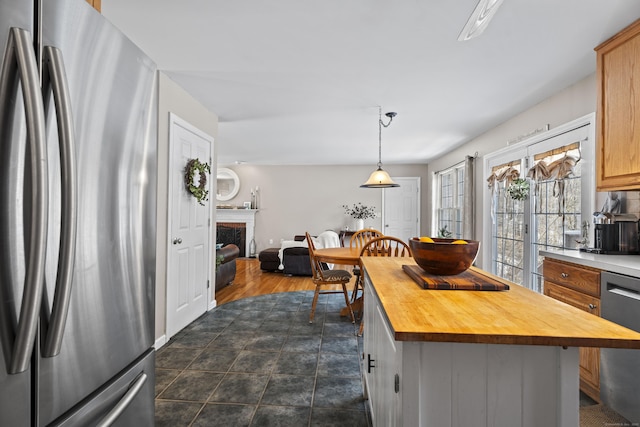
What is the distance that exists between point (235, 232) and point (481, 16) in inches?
281

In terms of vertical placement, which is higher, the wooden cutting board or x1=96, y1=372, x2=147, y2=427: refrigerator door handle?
the wooden cutting board

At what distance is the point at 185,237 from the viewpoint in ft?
10.1

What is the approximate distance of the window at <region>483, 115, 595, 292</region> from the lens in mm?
2709

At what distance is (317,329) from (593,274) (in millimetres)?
2229

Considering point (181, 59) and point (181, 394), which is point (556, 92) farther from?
point (181, 394)

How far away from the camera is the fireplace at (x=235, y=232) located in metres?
7.68

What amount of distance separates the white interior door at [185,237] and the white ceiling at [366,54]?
1.60 ft

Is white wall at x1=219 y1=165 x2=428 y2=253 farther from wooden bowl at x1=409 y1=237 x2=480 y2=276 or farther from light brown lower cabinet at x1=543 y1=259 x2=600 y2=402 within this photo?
wooden bowl at x1=409 y1=237 x2=480 y2=276

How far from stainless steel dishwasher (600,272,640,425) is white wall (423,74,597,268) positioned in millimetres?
1634

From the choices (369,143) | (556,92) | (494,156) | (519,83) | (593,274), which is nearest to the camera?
(593,274)

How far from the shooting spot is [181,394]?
1.99m

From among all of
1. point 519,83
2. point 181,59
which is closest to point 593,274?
point 519,83

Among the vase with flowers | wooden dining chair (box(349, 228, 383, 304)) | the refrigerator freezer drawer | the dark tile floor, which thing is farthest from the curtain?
the vase with flowers

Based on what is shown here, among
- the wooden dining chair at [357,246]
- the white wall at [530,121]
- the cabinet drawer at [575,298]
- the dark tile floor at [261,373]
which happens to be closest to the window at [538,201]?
the white wall at [530,121]
